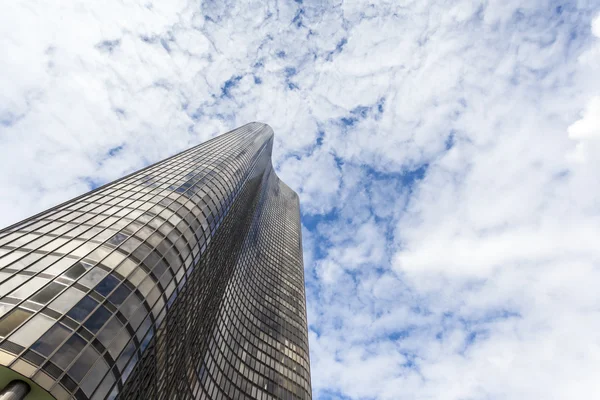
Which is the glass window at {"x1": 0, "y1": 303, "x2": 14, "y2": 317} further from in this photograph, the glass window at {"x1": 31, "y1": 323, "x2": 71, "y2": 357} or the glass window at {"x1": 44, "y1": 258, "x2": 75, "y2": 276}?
the glass window at {"x1": 44, "y1": 258, "x2": 75, "y2": 276}

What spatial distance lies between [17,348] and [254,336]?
184 feet

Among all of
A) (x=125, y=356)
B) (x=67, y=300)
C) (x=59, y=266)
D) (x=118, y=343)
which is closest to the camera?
(x=67, y=300)

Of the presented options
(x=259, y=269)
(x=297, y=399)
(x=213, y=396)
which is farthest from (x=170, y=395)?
(x=259, y=269)

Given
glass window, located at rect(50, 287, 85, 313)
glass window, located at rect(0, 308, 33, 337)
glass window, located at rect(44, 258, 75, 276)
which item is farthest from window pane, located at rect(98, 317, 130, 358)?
glass window, located at rect(44, 258, 75, 276)

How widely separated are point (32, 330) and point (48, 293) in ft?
9.12

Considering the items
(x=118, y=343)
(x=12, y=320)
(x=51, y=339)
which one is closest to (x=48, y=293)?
(x=12, y=320)

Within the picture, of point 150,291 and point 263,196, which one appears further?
point 263,196

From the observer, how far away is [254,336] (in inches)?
2591

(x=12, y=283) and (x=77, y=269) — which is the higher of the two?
(x=77, y=269)

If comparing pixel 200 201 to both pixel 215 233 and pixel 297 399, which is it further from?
pixel 297 399

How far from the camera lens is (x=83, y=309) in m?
17.4

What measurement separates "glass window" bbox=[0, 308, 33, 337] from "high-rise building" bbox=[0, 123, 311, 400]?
6 centimetres

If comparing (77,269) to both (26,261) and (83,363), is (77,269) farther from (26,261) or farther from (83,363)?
(83,363)

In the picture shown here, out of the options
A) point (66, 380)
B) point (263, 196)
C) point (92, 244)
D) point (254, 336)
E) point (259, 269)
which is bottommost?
point (66, 380)
